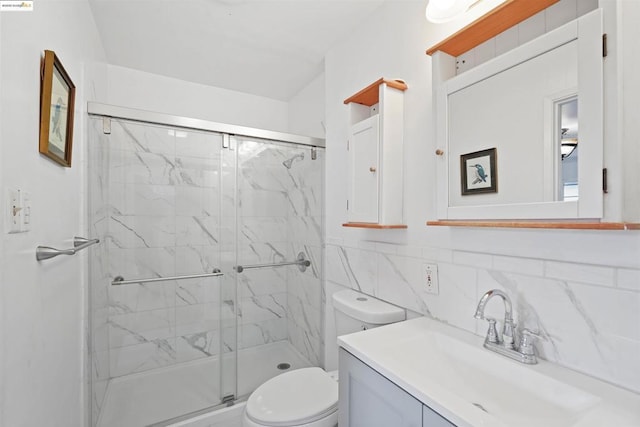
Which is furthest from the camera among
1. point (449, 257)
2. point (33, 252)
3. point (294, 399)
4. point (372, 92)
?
point (372, 92)

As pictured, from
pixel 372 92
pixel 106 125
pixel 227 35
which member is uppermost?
pixel 227 35

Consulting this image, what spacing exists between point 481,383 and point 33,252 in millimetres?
1344

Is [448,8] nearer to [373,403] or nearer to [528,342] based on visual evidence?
[528,342]

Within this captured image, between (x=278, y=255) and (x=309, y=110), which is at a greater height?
(x=309, y=110)

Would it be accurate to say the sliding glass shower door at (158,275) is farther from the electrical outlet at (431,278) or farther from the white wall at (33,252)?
the electrical outlet at (431,278)

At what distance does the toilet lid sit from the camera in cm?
117

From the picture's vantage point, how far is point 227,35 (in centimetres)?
183

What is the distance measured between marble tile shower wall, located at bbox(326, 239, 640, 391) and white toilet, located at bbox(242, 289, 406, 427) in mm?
158

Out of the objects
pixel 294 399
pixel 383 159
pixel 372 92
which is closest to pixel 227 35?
pixel 372 92

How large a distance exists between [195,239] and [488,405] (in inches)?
70.6

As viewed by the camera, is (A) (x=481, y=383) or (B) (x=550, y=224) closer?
(B) (x=550, y=224)

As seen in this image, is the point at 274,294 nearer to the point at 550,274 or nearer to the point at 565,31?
the point at 550,274

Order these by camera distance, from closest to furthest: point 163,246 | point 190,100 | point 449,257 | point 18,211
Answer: point 18,211 → point 449,257 → point 163,246 → point 190,100

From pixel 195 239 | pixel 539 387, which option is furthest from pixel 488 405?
pixel 195 239
